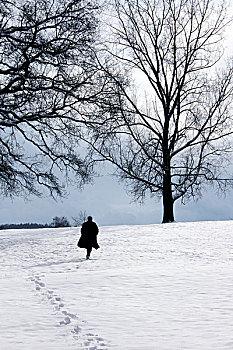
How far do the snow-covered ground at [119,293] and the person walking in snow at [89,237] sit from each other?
502 mm

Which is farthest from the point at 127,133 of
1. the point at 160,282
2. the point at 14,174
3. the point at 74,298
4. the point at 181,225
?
the point at 74,298

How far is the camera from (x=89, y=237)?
2147cm

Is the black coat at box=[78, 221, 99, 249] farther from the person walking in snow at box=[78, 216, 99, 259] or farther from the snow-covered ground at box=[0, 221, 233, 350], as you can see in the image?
the snow-covered ground at box=[0, 221, 233, 350]

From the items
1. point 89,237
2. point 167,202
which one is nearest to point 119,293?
point 89,237

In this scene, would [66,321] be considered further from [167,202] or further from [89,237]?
[167,202]

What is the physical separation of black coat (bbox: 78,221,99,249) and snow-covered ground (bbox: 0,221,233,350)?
0.55 m

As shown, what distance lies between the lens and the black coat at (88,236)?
70.0 ft

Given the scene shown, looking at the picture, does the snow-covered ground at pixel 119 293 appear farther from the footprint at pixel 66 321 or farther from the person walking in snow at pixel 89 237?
the person walking in snow at pixel 89 237

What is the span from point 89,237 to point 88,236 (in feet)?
0.17

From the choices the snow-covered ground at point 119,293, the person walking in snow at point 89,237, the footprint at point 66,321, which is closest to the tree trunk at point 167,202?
the snow-covered ground at point 119,293

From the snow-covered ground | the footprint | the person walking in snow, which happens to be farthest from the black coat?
A: the footprint

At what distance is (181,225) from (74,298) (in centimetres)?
1817

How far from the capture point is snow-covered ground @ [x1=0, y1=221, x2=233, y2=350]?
Result: 905 cm

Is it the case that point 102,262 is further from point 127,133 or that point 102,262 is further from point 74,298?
point 127,133
